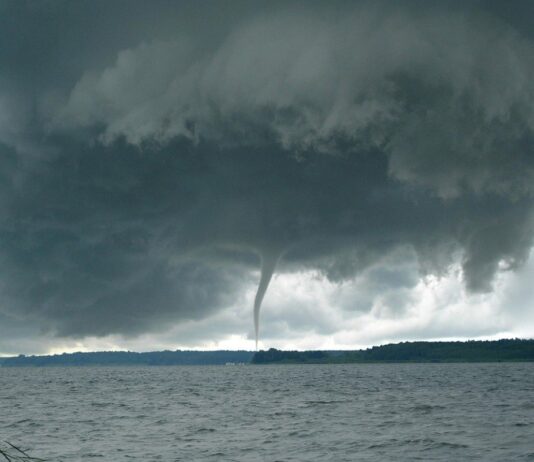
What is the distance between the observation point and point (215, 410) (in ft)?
207

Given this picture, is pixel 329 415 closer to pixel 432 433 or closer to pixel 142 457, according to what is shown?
pixel 432 433

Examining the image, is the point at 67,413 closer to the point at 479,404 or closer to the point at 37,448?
the point at 37,448

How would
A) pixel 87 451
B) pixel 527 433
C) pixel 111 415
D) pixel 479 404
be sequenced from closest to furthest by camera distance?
pixel 87 451 → pixel 527 433 → pixel 111 415 → pixel 479 404

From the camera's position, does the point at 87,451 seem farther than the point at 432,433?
No

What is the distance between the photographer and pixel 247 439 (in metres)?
39.6

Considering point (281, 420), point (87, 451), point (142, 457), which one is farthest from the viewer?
point (281, 420)

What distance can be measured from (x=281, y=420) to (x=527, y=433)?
2058 cm

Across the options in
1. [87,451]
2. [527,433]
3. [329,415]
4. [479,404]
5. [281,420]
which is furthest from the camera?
[479,404]

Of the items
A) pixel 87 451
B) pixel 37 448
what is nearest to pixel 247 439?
pixel 87 451

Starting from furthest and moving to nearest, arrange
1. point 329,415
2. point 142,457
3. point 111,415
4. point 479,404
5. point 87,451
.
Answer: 1. point 479,404
2. point 111,415
3. point 329,415
4. point 87,451
5. point 142,457

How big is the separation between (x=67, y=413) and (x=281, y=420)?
25079 millimetres

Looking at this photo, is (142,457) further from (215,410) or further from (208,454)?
(215,410)

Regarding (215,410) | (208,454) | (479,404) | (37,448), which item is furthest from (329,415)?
(37,448)

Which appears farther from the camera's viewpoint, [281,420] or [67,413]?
[67,413]
